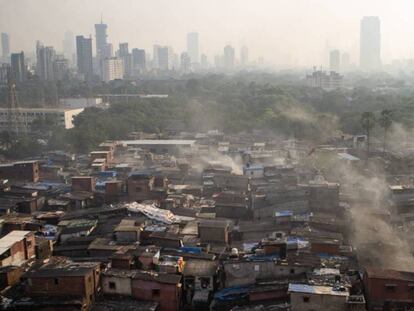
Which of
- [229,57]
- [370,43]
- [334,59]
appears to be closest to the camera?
[334,59]

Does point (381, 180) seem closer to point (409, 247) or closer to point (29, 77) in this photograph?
point (409, 247)

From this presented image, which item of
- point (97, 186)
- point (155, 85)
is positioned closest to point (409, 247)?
point (97, 186)

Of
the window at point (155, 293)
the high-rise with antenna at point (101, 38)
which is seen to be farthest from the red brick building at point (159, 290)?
the high-rise with antenna at point (101, 38)

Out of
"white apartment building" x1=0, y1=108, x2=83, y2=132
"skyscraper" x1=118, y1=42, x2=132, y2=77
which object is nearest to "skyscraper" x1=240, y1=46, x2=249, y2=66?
"skyscraper" x1=118, y1=42, x2=132, y2=77

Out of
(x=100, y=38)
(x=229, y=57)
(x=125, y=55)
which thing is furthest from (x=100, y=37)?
(x=229, y=57)

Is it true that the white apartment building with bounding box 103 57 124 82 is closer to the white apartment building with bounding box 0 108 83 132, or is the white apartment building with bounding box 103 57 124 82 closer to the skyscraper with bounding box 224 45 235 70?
the white apartment building with bounding box 0 108 83 132

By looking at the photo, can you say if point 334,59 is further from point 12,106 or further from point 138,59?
point 12,106
